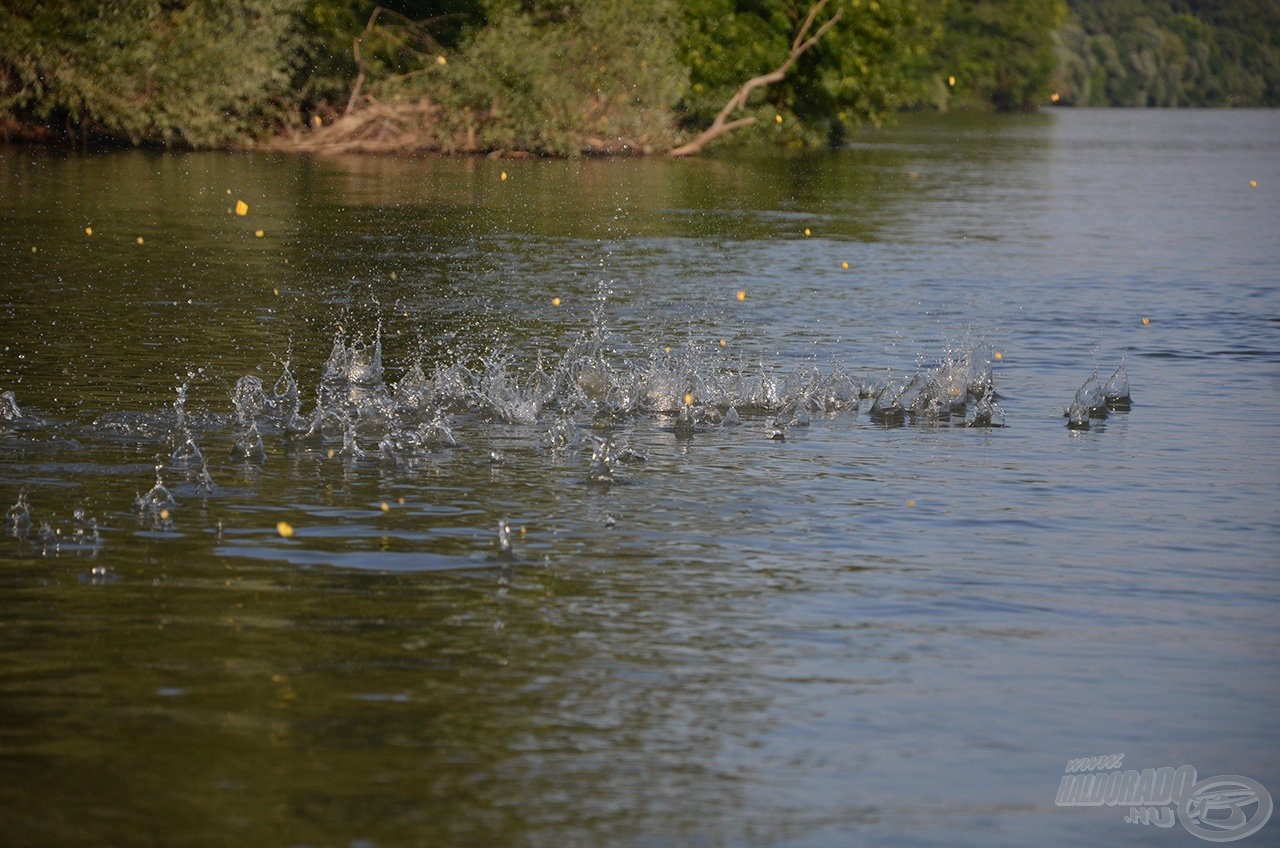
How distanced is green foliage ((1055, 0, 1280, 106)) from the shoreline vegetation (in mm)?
83818

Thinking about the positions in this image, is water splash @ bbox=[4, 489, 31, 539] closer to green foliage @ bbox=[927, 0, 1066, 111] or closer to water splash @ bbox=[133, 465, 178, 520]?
water splash @ bbox=[133, 465, 178, 520]

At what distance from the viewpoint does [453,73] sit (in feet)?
142

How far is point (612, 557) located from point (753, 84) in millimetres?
41524

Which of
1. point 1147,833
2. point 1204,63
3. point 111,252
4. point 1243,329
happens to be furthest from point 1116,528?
point 1204,63

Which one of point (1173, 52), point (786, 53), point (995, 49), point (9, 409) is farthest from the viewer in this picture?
point (1173, 52)

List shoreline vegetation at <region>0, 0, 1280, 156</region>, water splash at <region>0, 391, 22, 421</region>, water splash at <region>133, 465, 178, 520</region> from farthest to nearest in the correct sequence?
shoreline vegetation at <region>0, 0, 1280, 156</region> → water splash at <region>0, 391, 22, 421</region> → water splash at <region>133, 465, 178, 520</region>

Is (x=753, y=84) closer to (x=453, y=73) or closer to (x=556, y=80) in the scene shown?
(x=556, y=80)

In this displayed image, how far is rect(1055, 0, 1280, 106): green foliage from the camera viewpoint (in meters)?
140

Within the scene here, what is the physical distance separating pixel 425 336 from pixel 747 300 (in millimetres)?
4192

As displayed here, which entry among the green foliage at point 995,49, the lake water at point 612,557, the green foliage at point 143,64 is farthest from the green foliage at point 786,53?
the green foliage at point 995,49

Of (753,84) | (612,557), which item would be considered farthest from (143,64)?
(612,557)

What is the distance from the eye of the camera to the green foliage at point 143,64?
128 feet

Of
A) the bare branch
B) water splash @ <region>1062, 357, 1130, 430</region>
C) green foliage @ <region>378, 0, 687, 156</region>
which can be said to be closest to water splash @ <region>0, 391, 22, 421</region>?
water splash @ <region>1062, 357, 1130, 430</region>

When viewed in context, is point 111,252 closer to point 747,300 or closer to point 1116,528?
point 747,300
